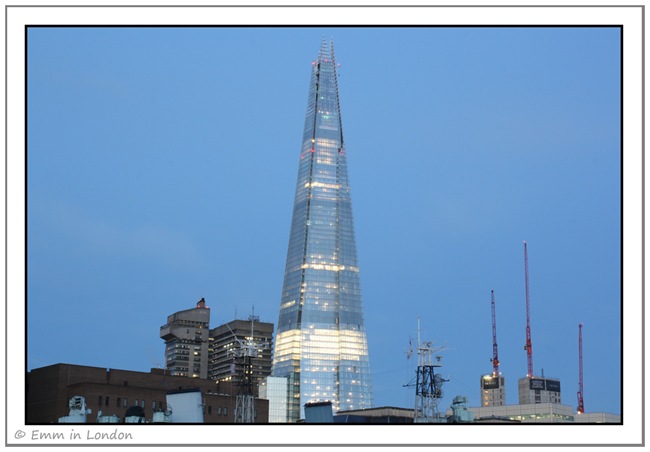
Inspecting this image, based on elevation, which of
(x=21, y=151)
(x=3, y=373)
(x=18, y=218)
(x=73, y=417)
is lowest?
(x=73, y=417)

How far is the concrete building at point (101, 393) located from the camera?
133m

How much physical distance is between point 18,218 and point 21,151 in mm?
2242

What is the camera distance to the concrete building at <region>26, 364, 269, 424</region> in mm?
133375

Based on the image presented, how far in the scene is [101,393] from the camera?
134 m
